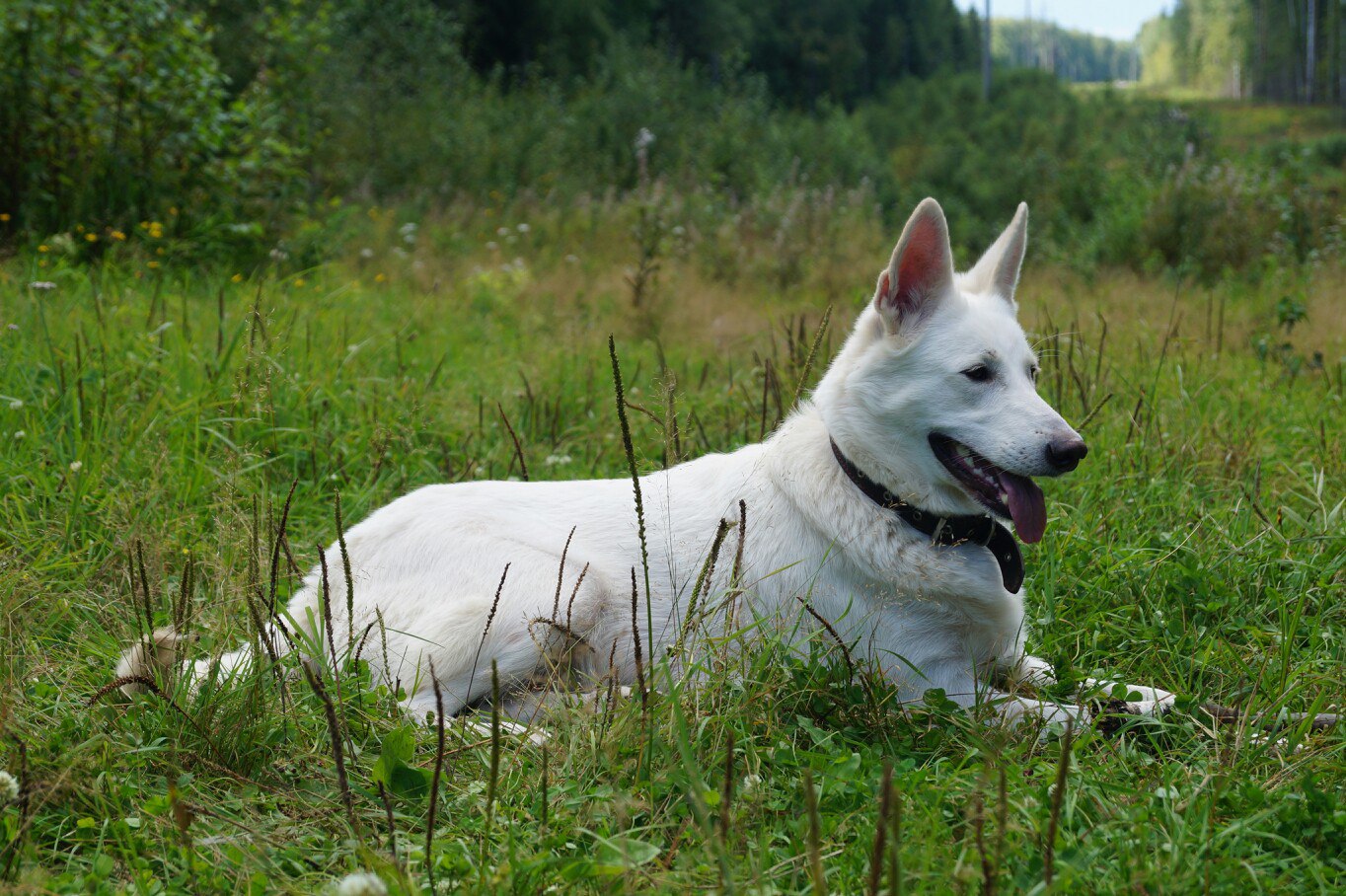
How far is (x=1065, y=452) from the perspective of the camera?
265cm

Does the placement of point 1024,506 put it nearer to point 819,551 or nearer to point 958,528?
point 958,528

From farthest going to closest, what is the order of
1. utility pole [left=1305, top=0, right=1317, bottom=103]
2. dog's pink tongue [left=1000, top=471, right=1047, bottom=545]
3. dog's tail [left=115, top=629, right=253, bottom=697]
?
utility pole [left=1305, top=0, right=1317, bottom=103] < dog's pink tongue [left=1000, top=471, right=1047, bottom=545] < dog's tail [left=115, top=629, right=253, bottom=697]

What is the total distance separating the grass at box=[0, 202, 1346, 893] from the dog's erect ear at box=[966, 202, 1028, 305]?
75 cm

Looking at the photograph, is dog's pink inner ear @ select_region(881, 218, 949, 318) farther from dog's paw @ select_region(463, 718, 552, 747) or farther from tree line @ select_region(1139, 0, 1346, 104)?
tree line @ select_region(1139, 0, 1346, 104)

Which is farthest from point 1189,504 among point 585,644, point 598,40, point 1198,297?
point 598,40

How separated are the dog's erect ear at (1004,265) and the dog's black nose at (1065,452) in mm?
784

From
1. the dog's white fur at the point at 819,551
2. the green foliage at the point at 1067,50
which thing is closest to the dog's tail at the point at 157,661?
the dog's white fur at the point at 819,551

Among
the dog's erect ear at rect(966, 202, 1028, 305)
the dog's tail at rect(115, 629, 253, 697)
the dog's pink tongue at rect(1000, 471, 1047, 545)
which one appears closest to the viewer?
the dog's tail at rect(115, 629, 253, 697)

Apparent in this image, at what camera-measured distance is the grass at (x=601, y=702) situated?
1913 millimetres

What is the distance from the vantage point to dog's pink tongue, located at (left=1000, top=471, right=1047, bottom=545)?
2.78 metres

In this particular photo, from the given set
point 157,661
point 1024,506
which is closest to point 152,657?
point 157,661

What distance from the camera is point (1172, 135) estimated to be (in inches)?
746

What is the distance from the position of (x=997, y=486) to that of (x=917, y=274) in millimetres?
691

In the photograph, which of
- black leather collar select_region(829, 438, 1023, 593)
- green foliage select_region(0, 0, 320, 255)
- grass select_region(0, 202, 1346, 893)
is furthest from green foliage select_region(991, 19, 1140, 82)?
black leather collar select_region(829, 438, 1023, 593)
